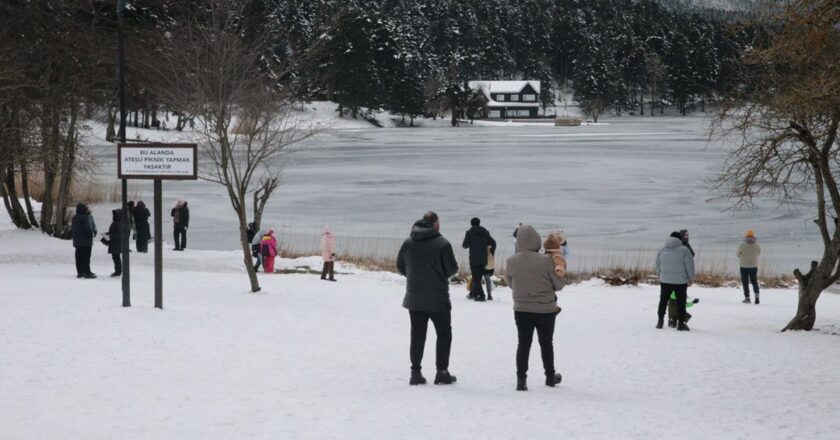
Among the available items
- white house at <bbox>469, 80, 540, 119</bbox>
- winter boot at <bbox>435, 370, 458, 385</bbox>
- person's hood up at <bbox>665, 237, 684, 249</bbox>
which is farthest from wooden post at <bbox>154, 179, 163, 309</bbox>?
white house at <bbox>469, 80, 540, 119</bbox>

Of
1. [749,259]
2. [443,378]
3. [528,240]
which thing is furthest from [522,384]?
[749,259]

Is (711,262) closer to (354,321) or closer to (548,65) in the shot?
(354,321)

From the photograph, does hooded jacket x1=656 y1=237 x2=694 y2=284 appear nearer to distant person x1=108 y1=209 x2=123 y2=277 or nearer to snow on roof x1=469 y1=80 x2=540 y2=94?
distant person x1=108 y1=209 x2=123 y2=277

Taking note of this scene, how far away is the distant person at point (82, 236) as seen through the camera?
1736 centimetres

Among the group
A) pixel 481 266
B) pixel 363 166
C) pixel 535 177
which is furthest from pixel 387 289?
pixel 363 166

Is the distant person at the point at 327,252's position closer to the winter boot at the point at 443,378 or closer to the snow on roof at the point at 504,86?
the winter boot at the point at 443,378

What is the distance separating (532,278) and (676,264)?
17.6 feet

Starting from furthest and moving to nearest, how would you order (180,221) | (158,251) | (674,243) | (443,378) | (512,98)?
(512,98) < (180,221) < (158,251) < (674,243) < (443,378)

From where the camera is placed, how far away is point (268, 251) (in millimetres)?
21688

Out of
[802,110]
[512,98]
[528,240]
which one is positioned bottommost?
[528,240]

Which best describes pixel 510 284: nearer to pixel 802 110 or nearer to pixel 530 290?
pixel 530 290

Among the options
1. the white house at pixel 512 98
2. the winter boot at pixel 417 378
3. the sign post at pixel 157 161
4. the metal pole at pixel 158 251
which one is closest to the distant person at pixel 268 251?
the metal pole at pixel 158 251

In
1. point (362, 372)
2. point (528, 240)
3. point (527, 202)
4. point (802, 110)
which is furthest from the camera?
point (527, 202)

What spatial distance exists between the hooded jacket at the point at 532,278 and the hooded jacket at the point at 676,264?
5.15 metres
